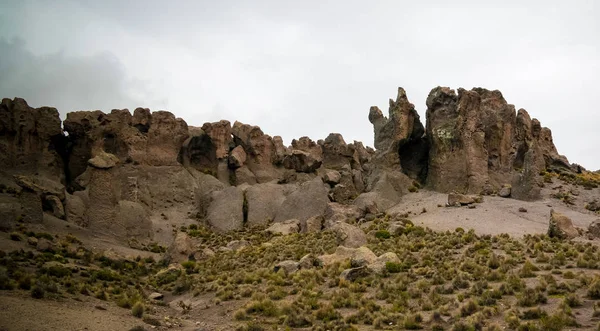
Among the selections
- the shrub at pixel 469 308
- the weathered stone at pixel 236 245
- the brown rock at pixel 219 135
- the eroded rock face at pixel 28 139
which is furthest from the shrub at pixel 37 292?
the brown rock at pixel 219 135

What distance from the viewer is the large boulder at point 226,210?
60656mm

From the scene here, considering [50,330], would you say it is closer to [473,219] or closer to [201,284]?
[201,284]

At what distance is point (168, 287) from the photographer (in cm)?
3581

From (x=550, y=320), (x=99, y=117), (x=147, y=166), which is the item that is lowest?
(x=550, y=320)

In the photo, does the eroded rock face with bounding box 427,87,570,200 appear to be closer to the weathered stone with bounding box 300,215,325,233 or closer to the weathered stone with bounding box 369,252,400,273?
the weathered stone with bounding box 300,215,325,233

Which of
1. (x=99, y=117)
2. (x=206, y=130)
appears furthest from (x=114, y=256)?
(x=206, y=130)

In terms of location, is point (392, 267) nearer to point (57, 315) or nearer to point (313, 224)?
point (57, 315)

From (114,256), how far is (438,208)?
30589 millimetres

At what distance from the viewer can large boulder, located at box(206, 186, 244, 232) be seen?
60.7 metres

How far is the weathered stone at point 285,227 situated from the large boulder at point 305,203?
1776 millimetres

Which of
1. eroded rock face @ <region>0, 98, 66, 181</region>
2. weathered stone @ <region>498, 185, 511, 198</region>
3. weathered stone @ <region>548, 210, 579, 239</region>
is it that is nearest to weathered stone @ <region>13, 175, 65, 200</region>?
eroded rock face @ <region>0, 98, 66, 181</region>

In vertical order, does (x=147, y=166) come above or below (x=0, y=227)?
above

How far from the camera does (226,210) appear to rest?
205 ft

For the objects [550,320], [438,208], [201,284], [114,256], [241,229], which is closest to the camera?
[550,320]
